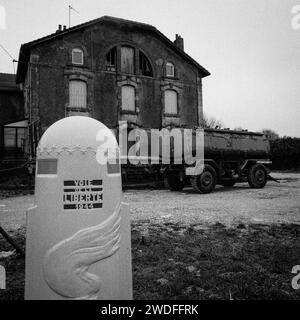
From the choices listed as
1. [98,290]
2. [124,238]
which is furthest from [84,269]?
[124,238]

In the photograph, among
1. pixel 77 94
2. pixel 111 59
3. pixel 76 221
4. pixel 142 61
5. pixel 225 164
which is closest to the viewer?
pixel 76 221

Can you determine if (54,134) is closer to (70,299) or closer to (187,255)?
(70,299)

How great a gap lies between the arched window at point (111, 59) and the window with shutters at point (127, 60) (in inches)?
20.8

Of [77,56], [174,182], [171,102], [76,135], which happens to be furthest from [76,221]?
[171,102]

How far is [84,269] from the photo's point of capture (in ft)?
7.34

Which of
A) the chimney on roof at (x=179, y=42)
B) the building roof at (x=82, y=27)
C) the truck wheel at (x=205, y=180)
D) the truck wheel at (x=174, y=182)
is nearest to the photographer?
the truck wheel at (x=205, y=180)

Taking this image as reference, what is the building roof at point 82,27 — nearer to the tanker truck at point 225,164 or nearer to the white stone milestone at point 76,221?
the tanker truck at point 225,164

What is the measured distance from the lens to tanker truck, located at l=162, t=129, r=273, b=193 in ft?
40.8

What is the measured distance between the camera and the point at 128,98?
2120 cm

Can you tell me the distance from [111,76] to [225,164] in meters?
10.9

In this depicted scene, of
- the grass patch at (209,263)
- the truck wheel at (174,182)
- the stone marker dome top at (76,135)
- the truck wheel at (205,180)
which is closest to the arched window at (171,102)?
the truck wheel at (174,182)

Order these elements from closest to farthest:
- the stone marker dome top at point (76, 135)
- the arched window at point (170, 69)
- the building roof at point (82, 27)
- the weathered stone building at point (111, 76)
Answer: the stone marker dome top at point (76, 135)
the building roof at point (82, 27)
the weathered stone building at point (111, 76)
the arched window at point (170, 69)

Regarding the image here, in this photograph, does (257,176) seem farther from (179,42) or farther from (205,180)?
(179,42)

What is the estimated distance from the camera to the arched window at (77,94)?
19438 millimetres
